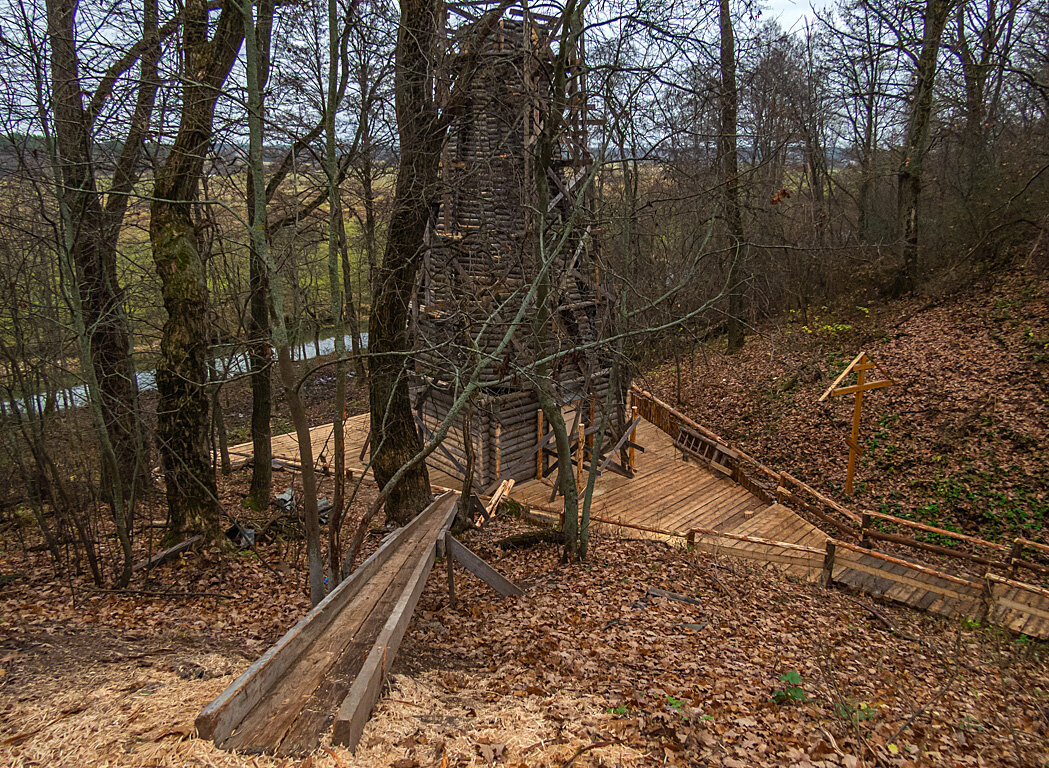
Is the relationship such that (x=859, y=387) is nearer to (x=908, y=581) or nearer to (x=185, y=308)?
(x=908, y=581)

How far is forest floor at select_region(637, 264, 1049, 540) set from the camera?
11.8m

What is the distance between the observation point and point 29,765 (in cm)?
322

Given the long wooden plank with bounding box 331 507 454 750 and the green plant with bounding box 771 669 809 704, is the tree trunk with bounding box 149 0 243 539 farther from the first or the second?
the green plant with bounding box 771 669 809 704

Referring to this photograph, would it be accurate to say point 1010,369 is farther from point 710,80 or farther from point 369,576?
point 369,576

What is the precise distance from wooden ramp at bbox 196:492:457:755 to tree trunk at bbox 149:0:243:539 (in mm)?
3647

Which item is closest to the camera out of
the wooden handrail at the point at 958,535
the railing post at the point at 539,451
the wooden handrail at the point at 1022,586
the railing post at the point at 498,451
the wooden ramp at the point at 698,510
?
the wooden handrail at the point at 1022,586

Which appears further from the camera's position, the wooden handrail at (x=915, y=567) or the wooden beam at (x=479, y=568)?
the wooden handrail at (x=915, y=567)

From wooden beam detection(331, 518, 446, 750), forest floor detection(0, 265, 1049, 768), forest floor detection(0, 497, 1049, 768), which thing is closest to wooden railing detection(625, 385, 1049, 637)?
forest floor detection(0, 265, 1049, 768)

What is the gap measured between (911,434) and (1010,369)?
2.93 meters

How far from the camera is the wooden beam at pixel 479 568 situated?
710 cm

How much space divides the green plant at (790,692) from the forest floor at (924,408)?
23.5 ft

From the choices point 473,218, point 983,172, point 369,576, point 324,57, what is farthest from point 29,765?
point 983,172

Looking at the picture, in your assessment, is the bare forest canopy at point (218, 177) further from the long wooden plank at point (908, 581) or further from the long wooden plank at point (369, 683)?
the long wooden plank at point (908, 581)

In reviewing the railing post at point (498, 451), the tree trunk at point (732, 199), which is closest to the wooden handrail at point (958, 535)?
the tree trunk at point (732, 199)
